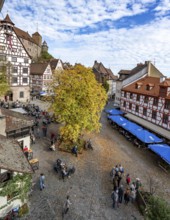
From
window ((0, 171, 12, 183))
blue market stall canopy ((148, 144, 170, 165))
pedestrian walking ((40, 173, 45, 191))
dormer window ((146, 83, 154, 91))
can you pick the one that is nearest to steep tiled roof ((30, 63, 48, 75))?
dormer window ((146, 83, 154, 91))

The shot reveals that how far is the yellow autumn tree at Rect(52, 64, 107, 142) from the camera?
20728 mm

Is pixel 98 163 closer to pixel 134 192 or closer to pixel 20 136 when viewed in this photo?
pixel 134 192

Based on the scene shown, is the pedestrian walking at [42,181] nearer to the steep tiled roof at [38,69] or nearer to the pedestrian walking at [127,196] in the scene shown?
the pedestrian walking at [127,196]

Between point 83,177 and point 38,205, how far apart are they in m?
4.86

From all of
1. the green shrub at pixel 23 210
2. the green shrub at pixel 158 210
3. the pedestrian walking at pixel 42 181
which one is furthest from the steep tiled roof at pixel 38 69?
the green shrub at pixel 158 210

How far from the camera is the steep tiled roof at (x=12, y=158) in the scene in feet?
35.7

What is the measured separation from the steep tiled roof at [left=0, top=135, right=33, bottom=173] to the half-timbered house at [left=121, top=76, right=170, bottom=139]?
20.1 meters

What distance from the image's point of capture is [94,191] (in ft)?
49.3

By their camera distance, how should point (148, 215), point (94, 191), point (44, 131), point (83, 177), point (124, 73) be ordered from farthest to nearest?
point (124, 73)
point (44, 131)
point (83, 177)
point (94, 191)
point (148, 215)

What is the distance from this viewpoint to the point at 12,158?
11.6 m

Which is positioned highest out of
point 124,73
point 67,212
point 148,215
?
point 124,73

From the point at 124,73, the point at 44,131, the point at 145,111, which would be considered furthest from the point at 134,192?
the point at 124,73

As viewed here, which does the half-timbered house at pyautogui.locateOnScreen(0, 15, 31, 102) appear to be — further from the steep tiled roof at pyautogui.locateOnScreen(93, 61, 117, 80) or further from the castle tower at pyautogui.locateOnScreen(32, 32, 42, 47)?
the castle tower at pyautogui.locateOnScreen(32, 32, 42, 47)

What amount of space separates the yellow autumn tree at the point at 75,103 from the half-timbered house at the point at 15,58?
18.3m
